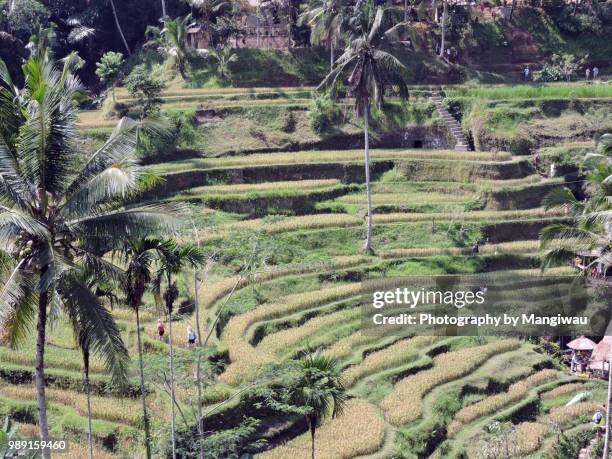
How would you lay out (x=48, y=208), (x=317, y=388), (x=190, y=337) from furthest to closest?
(x=190, y=337) < (x=317, y=388) < (x=48, y=208)

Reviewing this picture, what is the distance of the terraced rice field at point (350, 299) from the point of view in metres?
31.6

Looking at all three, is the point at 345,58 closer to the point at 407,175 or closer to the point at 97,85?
the point at 407,175

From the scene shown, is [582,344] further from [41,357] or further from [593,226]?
[41,357]

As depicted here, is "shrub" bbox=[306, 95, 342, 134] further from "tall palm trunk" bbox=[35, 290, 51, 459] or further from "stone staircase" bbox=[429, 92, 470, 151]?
"tall palm trunk" bbox=[35, 290, 51, 459]

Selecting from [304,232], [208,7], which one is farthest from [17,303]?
[208,7]

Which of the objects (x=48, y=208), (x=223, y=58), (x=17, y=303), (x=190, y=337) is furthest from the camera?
(x=223, y=58)

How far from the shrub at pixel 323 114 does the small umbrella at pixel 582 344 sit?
2071 centimetres

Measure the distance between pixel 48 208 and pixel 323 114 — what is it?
3712 centimetres

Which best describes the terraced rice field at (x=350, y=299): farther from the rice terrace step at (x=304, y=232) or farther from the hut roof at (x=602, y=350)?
the hut roof at (x=602, y=350)

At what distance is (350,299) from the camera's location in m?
40.4

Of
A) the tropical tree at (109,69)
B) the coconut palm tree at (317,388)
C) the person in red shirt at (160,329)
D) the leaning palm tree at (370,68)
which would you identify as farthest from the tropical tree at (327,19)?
the coconut palm tree at (317,388)

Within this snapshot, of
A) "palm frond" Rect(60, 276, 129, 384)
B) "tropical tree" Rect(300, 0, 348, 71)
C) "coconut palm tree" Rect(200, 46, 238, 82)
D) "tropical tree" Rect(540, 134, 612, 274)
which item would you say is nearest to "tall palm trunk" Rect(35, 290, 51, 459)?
"palm frond" Rect(60, 276, 129, 384)

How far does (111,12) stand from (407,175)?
25125 mm

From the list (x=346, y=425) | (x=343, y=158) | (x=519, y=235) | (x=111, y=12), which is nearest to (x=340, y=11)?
(x=343, y=158)
